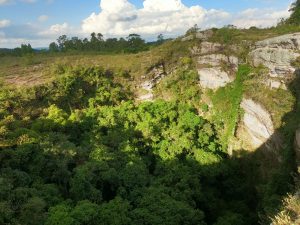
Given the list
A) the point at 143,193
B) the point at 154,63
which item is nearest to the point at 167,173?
the point at 143,193

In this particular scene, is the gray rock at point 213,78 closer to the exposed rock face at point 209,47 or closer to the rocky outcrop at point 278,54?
the exposed rock face at point 209,47

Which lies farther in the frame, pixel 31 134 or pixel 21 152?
pixel 31 134

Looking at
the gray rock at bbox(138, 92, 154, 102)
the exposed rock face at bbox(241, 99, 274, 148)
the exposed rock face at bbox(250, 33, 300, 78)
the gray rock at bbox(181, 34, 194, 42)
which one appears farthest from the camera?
the gray rock at bbox(181, 34, 194, 42)

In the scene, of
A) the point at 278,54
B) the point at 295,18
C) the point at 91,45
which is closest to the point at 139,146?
the point at 278,54

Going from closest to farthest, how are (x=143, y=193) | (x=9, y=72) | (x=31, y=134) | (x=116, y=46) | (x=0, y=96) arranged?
(x=143, y=193), (x=31, y=134), (x=0, y=96), (x=9, y=72), (x=116, y=46)

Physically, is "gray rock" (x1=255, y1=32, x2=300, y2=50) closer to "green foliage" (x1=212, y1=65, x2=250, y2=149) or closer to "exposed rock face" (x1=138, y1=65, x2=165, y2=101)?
"green foliage" (x1=212, y1=65, x2=250, y2=149)

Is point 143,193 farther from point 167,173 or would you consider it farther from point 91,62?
point 91,62

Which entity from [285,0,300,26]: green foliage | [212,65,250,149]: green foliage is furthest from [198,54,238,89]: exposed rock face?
[285,0,300,26]: green foliage
